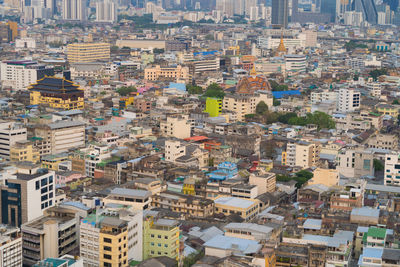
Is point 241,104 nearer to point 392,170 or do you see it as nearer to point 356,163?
point 356,163

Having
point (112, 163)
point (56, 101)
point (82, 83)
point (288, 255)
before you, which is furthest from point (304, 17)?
point (288, 255)

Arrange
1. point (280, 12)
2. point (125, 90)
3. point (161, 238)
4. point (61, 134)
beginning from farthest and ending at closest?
1. point (280, 12)
2. point (125, 90)
3. point (61, 134)
4. point (161, 238)

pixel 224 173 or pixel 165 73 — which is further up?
pixel 165 73

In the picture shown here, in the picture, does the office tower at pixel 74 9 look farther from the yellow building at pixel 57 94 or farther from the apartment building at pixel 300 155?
the apartment building at pixel 300 155

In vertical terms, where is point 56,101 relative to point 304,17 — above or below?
below

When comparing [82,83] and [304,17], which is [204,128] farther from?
[304,17]

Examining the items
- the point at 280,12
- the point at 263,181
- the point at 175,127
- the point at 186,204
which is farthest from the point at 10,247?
the point at 280,12

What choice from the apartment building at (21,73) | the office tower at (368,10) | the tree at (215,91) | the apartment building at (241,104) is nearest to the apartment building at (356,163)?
the apartment building at (241,104)
